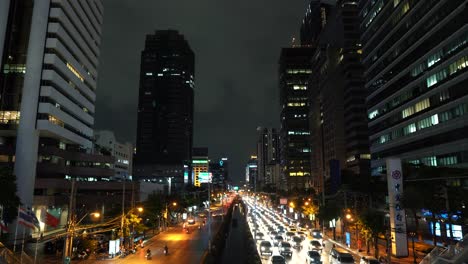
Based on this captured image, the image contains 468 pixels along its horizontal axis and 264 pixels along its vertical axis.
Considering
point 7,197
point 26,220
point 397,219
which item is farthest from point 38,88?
point 397,219

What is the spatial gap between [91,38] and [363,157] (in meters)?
101

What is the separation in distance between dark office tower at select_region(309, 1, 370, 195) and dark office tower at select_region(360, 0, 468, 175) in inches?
1180

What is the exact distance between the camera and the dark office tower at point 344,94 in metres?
140

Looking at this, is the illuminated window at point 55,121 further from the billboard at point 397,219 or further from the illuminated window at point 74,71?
the billboard at point 397,219

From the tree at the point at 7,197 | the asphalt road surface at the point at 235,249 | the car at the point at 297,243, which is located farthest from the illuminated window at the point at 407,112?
the tree at the point at 7,197

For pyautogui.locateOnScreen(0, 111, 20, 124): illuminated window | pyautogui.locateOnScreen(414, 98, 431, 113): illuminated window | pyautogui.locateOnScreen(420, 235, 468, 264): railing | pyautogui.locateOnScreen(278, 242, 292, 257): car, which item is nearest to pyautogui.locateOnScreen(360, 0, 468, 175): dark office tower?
pyautogui.locateOnScreen(414, 98, 431, 113): illuminated window

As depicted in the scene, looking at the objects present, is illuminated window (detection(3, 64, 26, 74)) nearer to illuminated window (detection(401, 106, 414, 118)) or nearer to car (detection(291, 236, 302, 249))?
car (detection(291, 236, 302, 249))

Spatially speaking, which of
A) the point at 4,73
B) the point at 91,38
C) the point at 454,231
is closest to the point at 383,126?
the point at 454,231

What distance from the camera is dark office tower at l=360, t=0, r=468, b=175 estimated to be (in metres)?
65.4

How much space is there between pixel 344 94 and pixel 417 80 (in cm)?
7155

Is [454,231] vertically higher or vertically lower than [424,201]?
lower

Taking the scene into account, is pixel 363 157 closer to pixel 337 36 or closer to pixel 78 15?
pixel 337 36

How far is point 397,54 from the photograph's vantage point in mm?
87500

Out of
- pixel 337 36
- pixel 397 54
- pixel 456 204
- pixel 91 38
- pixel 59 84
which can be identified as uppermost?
pixel 337 36
